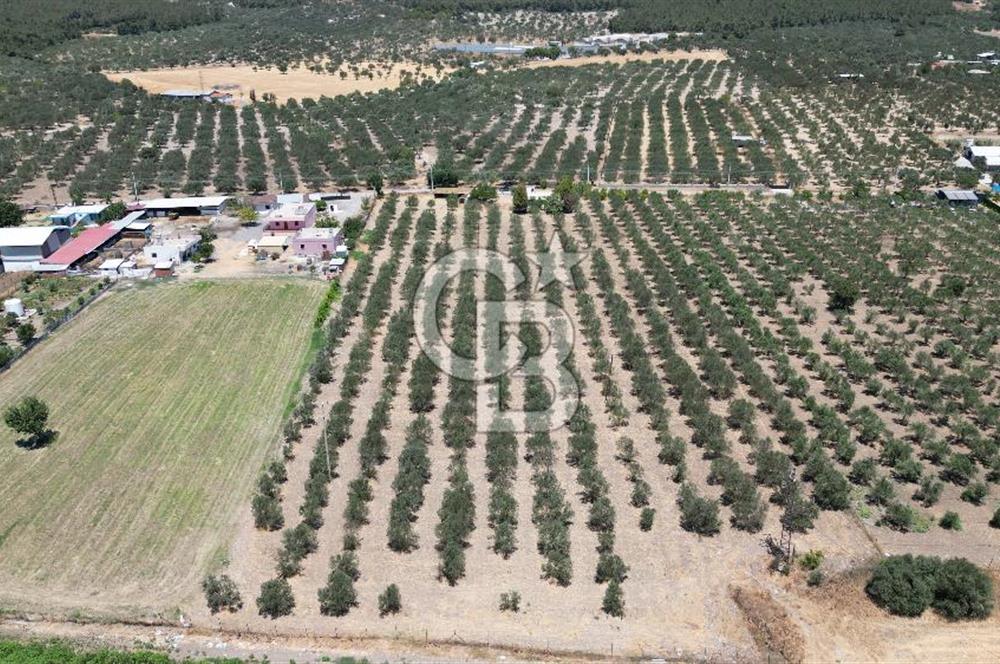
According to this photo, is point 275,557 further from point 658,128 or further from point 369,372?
point 658,128

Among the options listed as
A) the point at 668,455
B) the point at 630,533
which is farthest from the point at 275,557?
the point at 668,455

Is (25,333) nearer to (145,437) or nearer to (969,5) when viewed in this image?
(145,437)

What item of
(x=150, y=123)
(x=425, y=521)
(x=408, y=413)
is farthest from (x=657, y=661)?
(x=150, y=123)

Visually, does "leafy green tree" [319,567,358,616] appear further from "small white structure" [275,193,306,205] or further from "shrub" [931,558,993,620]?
"small white structure" [275,193,306,205]

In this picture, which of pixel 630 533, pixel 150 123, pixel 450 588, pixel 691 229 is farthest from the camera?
pixel 150 123

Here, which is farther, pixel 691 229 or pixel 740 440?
pixel 691 229

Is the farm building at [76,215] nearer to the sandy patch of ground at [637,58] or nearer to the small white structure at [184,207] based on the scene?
the small white structure at [184,207]

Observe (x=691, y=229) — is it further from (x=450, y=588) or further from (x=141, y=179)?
(x=141, y=179)

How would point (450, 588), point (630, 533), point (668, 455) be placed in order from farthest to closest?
point (668, 455) < point (630, 533) < point (450, 588)
